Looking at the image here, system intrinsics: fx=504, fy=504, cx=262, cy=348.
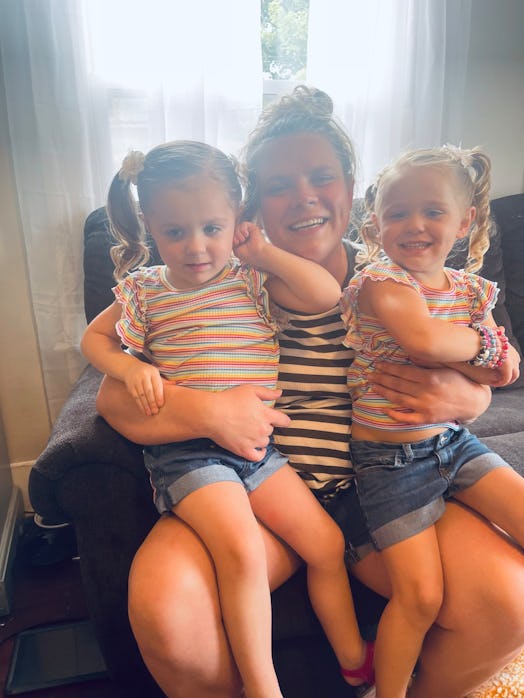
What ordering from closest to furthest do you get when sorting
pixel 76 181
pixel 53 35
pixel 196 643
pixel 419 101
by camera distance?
pixel 196 643, pixel 53 35, pixel 76 181, pixel 419 101

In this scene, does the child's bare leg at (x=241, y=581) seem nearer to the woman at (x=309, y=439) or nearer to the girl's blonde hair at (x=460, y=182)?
the woman at (x=309, y=439)

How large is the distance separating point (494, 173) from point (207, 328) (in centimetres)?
153

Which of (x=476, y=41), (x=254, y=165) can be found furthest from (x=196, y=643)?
(x=476, y=41)

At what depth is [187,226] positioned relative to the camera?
0.89 meters

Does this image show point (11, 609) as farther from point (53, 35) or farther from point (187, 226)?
point (53, 35)

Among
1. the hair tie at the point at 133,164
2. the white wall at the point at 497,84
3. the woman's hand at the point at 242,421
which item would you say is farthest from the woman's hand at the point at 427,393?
the white wall at the point at 497,84

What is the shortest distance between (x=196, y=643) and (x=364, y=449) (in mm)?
427

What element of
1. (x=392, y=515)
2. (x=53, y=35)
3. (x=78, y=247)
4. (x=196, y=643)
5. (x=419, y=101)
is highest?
(x=53, y=35)

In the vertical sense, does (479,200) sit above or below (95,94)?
below

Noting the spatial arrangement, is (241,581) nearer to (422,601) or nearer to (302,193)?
(422,601)

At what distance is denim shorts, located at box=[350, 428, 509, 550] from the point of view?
34.0 inches

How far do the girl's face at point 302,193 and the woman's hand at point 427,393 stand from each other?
0.26 meters

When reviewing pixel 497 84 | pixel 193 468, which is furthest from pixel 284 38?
pixel 193 468

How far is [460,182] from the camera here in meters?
0.88
